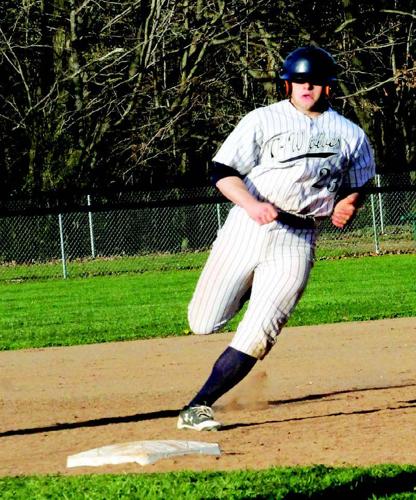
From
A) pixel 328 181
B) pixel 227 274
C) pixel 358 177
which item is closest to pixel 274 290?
pixel 227 274

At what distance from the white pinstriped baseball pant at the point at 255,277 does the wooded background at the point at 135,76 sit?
796 inches

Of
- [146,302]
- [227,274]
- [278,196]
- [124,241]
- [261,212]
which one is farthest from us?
[124,241]

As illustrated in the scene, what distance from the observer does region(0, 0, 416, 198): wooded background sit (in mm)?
26953

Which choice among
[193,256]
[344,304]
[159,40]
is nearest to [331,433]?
[344,304]

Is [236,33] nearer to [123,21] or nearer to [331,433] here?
[123,21]

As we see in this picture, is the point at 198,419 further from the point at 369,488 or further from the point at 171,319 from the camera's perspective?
the point at 171,319

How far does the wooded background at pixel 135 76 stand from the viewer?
26953 mm

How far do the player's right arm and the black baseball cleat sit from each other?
3.91 feet

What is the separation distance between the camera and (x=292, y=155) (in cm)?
621

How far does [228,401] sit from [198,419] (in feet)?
4.08

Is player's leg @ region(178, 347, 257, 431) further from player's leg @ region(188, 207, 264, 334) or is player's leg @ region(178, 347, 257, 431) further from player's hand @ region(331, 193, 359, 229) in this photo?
player's hand @ region(331, 193, 359, 229)

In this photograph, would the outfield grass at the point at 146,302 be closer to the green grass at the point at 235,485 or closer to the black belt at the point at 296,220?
the black belt at the point at 296,220

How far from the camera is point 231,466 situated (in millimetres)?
5691

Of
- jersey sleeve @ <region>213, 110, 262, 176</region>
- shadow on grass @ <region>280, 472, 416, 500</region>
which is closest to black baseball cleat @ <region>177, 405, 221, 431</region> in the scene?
jersey sleeve @ <region>213, 110, 262, 176</region>
